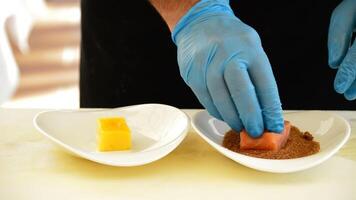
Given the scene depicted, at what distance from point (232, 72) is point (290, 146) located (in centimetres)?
18

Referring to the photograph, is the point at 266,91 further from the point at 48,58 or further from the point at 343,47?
the point at 48,58

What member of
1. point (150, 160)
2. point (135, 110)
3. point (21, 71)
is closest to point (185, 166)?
point (150, 160)

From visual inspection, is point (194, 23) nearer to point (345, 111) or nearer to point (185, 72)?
point (185, 72)

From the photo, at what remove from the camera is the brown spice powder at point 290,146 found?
0.94 meters

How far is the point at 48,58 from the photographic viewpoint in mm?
3342

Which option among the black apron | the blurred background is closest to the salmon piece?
the black apron

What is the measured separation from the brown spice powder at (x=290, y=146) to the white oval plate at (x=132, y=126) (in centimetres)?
9

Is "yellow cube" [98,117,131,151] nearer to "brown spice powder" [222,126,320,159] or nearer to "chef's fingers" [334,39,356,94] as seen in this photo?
"brown spice powder" [222,126,320,159]

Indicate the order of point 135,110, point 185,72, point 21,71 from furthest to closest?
point 21,71 → point 135,110 → point 185,72

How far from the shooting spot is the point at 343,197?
2.87 ft

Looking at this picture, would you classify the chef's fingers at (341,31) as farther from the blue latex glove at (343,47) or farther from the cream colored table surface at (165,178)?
the cream colored table surface at (165,178)

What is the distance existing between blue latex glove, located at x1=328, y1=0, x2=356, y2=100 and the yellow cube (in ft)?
1.46

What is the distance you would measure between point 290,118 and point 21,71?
241 cm

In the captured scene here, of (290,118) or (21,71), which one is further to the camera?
(21,71)
